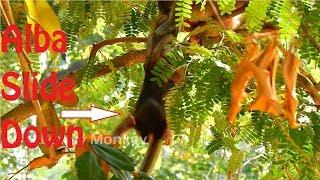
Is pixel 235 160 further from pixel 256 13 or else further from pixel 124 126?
pixel 256 13

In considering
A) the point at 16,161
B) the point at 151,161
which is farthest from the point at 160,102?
the point at 16,161

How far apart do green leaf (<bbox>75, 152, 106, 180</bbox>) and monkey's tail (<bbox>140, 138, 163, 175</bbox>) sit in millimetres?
91

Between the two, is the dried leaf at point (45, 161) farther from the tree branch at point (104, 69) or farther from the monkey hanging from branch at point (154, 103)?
the tree branch at point (104, 69)

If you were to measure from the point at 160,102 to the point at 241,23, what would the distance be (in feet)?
0.48

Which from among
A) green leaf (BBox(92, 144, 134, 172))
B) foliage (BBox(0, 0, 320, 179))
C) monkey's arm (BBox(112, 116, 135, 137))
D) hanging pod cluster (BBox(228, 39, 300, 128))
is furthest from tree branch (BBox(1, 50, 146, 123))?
hanging pod cluster (BBox(228, 39, 300, 128))

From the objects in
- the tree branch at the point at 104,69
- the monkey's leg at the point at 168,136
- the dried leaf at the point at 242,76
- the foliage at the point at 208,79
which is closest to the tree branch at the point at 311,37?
the foliage at the point at 208,79

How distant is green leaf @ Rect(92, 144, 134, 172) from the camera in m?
0.68

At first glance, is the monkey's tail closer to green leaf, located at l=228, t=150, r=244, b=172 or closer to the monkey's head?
the monkey's head

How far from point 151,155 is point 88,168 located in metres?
0.11

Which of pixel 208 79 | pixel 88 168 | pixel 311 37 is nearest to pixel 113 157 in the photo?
pixel 88 168

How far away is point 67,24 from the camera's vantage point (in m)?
0.96

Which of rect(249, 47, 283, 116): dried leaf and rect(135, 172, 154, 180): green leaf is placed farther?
rect(135, 172, 154, 180): green leaf

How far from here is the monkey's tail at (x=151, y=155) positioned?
748 mm

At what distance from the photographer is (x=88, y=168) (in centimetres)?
67
